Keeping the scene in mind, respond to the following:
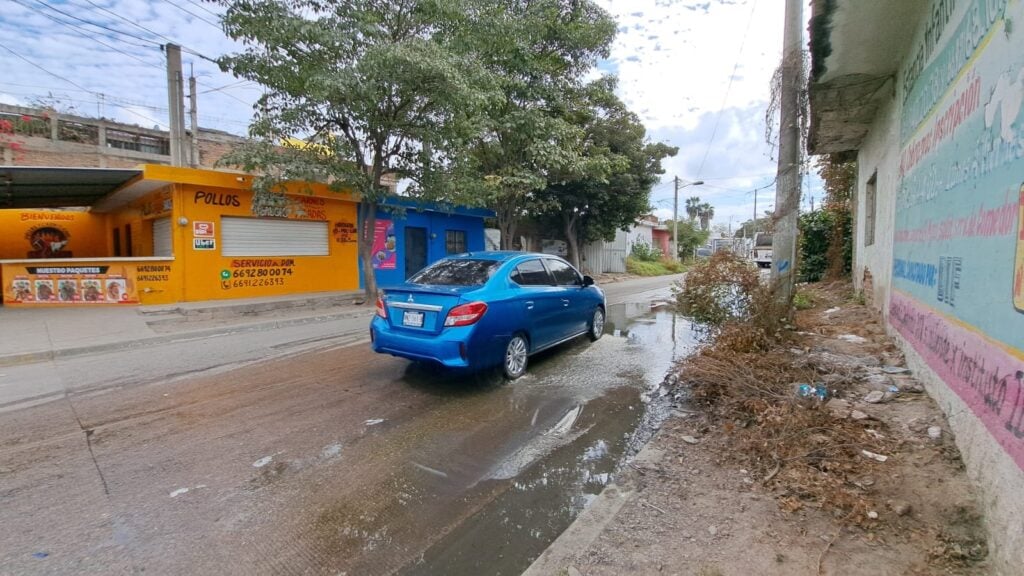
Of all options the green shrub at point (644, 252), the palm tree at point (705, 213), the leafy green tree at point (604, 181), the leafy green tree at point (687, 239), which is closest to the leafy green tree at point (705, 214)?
the palm tree at point (705, 213)

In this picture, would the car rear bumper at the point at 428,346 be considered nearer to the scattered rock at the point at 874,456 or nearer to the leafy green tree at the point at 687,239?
the scattered rock at the point at 874,456

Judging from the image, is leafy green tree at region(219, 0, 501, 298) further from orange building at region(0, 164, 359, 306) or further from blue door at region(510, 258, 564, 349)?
blue door at region(510, 258, 564, 349)

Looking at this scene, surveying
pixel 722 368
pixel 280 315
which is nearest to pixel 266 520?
pixel 722 368

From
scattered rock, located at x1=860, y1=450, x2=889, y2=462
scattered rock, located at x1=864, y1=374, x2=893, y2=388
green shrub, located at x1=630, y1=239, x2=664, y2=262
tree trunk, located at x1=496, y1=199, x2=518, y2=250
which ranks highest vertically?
tree trunk, located at x1=496, y1=199, x2=518, y2=250

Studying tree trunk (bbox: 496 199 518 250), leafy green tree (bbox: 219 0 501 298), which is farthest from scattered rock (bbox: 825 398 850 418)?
tree trunk (bbox: 496 199 518 250)

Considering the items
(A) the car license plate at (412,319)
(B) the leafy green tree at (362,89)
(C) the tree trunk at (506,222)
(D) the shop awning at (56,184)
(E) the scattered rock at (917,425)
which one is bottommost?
(E) the scattered rock at (917,425)

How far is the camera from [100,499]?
3191 millimetres

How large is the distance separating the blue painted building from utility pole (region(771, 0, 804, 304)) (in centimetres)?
1071

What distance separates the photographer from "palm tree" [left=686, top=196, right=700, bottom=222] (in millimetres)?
79062

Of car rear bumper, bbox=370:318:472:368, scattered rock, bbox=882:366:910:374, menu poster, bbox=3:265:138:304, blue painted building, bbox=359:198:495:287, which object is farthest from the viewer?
blue painted building, bbox=359:198:495:287

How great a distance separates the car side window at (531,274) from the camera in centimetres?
610

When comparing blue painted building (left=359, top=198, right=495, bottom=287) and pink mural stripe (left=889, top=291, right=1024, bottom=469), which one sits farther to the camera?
blue painted building (left=359, top=198, right=495, bottom=287)

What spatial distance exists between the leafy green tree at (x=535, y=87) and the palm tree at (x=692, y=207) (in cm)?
6761

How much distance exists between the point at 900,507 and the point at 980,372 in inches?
35.1
